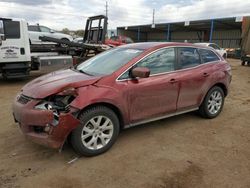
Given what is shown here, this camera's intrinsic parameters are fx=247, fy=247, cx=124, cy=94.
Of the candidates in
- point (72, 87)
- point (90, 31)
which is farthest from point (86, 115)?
point (90, 31)

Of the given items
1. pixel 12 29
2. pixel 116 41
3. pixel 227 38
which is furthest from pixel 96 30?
pixel 227 38

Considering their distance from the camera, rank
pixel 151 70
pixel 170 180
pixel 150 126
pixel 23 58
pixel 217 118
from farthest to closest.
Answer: pixel 23 58 < pixel 217 118 < pixel 150 126 < pixel 151 70 < pixel 170 180

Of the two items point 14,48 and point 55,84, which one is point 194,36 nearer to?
point 14,48

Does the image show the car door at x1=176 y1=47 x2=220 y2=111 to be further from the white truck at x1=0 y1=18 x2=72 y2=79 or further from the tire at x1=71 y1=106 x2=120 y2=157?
the white truck at x1=0 y1=18 x2=72 y2=79

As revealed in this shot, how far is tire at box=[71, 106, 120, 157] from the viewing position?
345 cm

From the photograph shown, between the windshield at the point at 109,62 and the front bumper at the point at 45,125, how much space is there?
105 cm

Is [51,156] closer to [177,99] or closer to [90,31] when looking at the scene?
[177,99]

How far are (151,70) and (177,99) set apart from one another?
79 cm

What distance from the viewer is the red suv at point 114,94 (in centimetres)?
336

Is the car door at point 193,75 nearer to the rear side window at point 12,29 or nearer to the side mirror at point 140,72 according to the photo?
the side mirror at point 140,72

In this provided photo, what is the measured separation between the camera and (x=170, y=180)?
10.2 feet

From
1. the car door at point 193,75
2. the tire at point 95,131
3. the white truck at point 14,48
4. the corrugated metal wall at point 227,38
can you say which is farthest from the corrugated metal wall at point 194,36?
the tire at point 95,131

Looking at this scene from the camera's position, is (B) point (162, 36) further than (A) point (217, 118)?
Yes

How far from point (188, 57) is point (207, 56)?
62 cm
